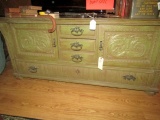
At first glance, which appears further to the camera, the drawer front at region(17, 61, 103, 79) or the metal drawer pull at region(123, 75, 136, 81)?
the drawer front at region(17, 61, 103, 79)

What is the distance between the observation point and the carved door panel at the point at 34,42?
4.32 ft

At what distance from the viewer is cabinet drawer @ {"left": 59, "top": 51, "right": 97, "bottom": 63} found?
52.1 inches

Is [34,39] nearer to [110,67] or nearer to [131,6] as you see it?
[110,67]

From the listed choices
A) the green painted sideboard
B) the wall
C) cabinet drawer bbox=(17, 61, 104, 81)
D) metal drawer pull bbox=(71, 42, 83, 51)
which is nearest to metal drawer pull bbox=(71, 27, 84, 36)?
the green painted sideboard

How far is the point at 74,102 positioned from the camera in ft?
4.20

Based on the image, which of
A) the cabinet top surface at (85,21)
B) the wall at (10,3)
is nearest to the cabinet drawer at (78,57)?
the cabinet top surface at (85,21)

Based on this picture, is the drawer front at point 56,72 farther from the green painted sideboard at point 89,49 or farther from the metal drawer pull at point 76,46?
the metal drawer pull at point 76,46

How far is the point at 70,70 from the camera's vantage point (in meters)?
1.44

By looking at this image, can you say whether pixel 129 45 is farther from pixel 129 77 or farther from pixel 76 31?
pixel 76 31

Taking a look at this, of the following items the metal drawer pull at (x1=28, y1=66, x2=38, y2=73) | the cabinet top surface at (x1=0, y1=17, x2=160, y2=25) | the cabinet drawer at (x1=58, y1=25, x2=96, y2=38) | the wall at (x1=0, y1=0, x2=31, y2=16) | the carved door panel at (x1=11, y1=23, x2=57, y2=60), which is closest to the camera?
the cabinet top surface at (x1=0, y1=17, x2=160, y2=25)

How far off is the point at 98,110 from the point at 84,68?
1.51ft

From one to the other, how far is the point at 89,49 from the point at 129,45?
397mm

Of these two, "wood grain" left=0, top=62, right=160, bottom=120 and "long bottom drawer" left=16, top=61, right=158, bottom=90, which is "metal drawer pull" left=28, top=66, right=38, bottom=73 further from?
"wood grain" left=0, top=62, right=160, bottom=120

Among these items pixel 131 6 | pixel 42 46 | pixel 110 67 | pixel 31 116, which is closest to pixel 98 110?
pixel 110 67
